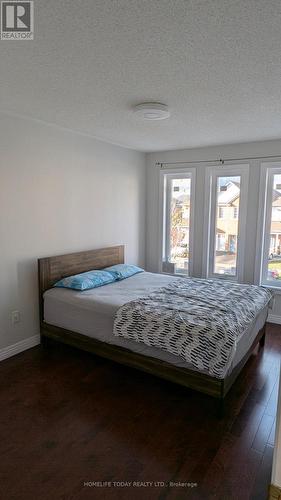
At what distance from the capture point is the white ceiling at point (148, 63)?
143 centimetres

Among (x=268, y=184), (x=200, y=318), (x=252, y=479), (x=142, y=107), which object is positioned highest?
(x=142, y=107)

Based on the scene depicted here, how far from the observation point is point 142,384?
275cm

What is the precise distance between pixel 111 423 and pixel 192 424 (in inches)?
23.1

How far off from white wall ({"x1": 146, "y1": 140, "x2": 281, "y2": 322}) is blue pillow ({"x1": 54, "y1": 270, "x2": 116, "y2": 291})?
164 cm

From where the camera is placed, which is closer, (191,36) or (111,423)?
(191,36)

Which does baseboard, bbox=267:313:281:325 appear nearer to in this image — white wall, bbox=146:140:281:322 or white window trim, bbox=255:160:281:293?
white wall, bbox=146:140:281:322

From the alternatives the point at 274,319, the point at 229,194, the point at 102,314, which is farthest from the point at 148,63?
the point at 274,319

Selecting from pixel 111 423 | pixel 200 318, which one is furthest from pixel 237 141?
pixel 111 423

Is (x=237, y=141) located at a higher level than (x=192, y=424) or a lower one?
higher

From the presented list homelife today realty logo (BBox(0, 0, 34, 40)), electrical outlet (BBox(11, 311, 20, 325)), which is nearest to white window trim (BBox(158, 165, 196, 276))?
electrical outlet (BBox(11, 311, 20, 325))

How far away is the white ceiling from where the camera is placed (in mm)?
1428

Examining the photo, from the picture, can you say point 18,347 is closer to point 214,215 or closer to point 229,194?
point 214,215

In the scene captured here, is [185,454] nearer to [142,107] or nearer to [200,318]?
[200,318]

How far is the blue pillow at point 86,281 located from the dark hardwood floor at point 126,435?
800 millimetres
